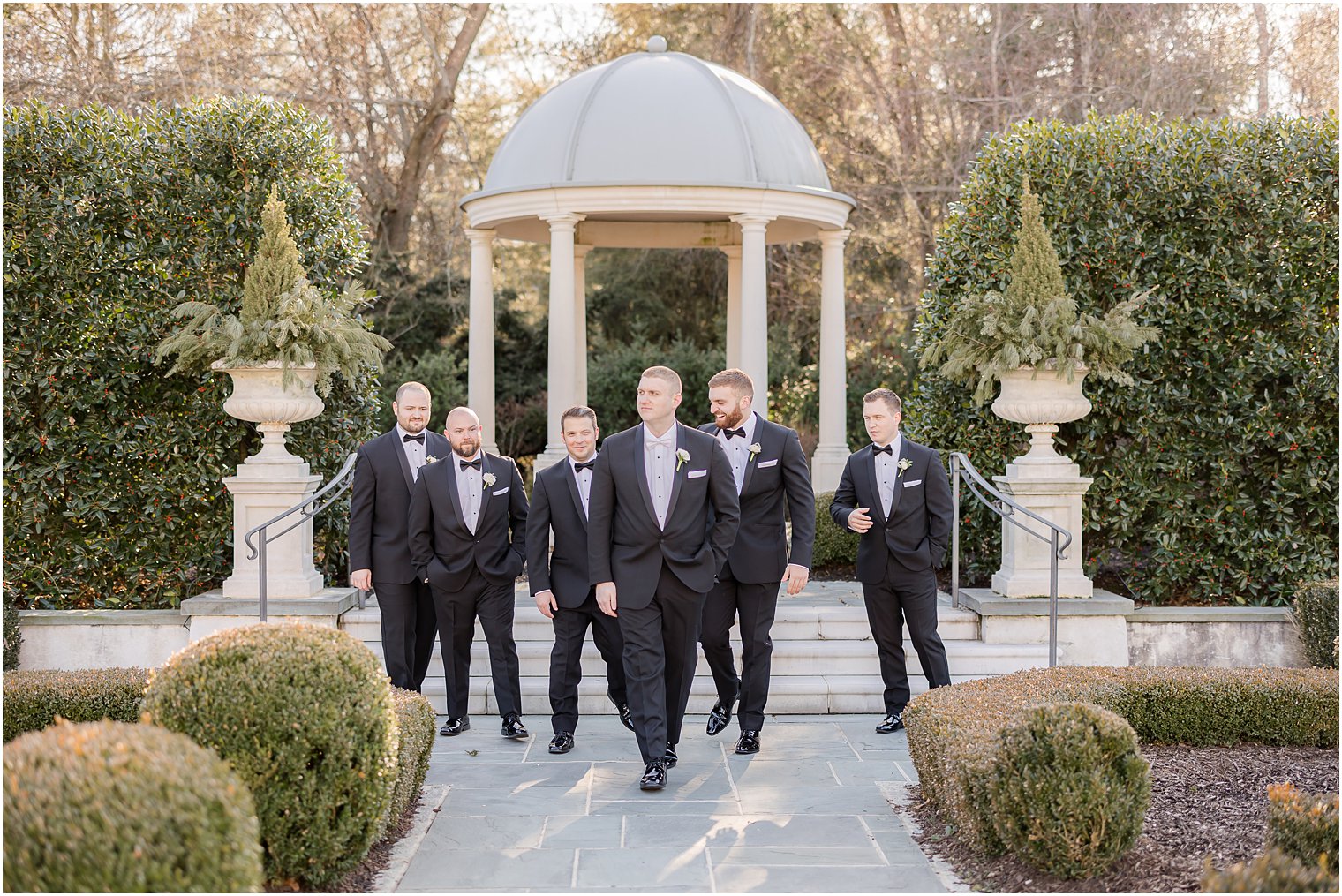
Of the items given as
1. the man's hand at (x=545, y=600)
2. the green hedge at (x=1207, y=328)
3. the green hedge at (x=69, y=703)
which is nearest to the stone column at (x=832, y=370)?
the green hedge at (x=1207, y=328)

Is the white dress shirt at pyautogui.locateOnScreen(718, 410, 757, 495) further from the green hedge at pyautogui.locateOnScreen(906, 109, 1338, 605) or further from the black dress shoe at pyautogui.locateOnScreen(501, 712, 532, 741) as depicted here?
the green hedge at pyautogui.locateOnScreen(906, 109, 1338, 605)

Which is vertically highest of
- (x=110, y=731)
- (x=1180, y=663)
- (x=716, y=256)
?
(x=716, y=256)

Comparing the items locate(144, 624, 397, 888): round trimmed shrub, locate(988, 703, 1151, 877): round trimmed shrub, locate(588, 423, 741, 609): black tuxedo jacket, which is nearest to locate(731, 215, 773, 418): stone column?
locate(588, 423, 741, 609): black tuxedo jacket

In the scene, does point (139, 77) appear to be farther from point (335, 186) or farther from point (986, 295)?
point (986, 295)

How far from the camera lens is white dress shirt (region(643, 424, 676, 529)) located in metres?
5.95

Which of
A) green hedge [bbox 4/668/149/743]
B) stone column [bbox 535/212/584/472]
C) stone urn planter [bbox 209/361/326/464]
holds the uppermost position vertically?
stone column [bbox 535/212/584/472]

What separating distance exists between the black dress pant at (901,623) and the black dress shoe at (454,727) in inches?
96.5

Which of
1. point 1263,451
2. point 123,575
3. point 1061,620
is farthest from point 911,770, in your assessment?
point 123,575

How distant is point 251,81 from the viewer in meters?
17.6

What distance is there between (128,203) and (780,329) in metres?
11.7

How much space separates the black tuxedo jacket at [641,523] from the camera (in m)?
5.88

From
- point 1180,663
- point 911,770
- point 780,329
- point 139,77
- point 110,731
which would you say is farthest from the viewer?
point 780,329

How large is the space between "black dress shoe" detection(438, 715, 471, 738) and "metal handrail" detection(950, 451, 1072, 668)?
318 centimetres

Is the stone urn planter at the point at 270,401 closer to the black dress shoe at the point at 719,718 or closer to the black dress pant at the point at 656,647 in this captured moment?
the black dress shoe at the point at 719,718
